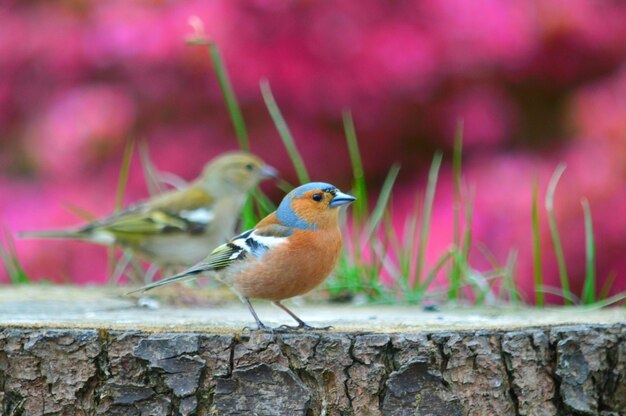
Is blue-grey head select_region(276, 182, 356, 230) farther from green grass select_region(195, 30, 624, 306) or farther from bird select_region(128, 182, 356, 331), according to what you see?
green grass select_region(195, 30, 624, 306)

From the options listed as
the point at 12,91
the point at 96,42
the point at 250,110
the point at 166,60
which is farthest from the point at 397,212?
the point at 12,91

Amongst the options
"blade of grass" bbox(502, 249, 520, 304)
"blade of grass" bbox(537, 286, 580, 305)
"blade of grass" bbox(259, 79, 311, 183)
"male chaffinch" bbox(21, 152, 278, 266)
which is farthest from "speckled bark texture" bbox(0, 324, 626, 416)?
"male chaffinch" bbox(21, 152, 278, 266)

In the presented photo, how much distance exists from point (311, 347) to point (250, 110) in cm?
417

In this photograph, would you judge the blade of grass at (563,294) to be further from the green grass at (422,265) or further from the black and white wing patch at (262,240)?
the black and white wing patch at (262,240)

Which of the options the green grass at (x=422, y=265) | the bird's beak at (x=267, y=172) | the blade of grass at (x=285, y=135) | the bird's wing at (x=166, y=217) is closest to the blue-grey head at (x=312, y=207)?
the green grass at (x=422, y=265)

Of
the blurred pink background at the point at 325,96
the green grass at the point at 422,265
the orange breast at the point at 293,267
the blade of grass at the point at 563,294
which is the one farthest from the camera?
the blurred pink background at the point at 325,96

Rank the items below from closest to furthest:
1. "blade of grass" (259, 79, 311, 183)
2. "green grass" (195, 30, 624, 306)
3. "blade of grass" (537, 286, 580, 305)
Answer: "blade of grass" (537, 286, 580, 305) < "green grass" (195, 30, 624, 306) < "blade of grass" (259, 79, 311, 183)

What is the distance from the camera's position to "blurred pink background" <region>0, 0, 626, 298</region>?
6.49 meters

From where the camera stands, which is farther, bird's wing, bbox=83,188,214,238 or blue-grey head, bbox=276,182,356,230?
bird's wing, bbox=83,188,214,238

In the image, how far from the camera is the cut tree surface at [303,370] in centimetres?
328

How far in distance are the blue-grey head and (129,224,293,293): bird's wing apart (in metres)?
0.05

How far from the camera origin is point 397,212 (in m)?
6.92

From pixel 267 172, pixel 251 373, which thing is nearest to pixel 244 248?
pixel 251 373

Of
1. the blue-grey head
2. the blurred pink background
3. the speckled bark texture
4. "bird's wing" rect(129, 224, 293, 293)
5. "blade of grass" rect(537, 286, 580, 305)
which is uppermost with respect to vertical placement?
the blurred pink background
